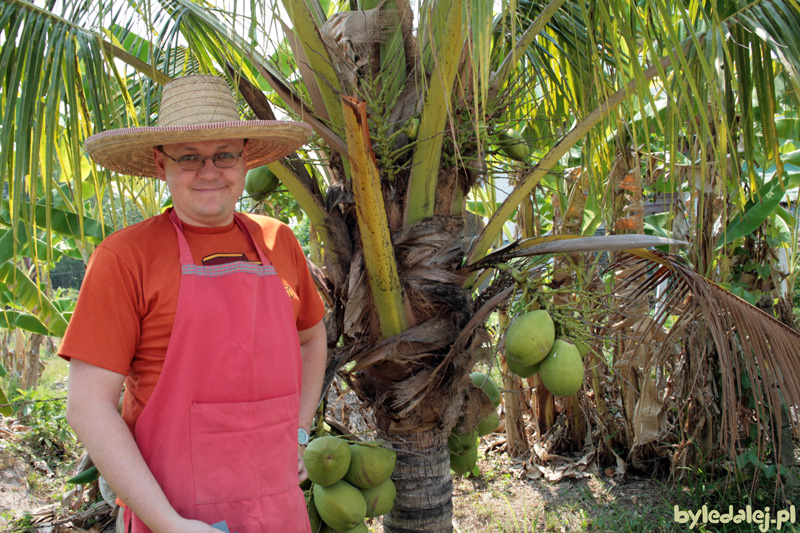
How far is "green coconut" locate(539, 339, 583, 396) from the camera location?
5.85ft

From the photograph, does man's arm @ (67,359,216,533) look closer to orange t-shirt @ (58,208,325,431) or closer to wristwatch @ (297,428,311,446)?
orange t-shirt @ (58,208,325,431)

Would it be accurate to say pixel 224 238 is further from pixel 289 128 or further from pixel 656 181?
pixel 656 181

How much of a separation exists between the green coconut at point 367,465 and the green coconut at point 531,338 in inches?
24.5

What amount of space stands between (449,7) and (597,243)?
833 millimetres

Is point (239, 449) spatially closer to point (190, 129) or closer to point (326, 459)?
point (326, 459)

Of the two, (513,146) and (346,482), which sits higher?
(513,146)

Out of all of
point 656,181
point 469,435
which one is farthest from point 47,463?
point 656,181

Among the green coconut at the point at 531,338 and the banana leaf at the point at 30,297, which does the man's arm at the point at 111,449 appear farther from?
the banana leaf at the point at 30,297

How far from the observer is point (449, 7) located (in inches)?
70.8

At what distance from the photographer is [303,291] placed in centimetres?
183

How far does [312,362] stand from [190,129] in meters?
0.77

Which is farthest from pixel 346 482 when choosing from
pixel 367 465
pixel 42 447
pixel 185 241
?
pixel 42 447

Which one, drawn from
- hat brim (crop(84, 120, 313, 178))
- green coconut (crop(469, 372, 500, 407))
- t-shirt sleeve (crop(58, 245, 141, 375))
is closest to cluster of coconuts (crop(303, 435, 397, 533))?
green coconut (crop(469, 372, 500, 407))

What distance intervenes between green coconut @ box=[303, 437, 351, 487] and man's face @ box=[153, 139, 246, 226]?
2.62ft
